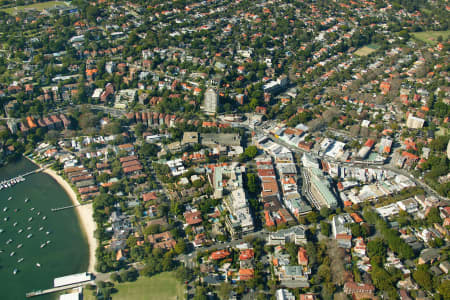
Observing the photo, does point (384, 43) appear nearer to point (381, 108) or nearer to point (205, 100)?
point (381, 108)

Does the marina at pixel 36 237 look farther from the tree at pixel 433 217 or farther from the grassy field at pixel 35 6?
the grassy field at pixel 35 6

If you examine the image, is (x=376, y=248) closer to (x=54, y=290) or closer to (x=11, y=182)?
(x=54, y=290)

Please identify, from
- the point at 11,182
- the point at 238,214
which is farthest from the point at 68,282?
the point at 11,182

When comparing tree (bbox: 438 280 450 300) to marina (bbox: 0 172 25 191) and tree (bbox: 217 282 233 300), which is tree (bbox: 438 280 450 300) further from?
marina (bbox: 0 172 25 191)

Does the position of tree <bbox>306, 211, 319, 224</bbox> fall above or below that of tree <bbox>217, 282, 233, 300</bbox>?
above

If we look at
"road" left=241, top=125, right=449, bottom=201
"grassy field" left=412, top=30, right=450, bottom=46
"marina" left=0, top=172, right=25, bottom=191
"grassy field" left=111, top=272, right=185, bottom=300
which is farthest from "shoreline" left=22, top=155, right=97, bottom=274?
"grassy field" left=412, top=30, right=450, bottom=46
